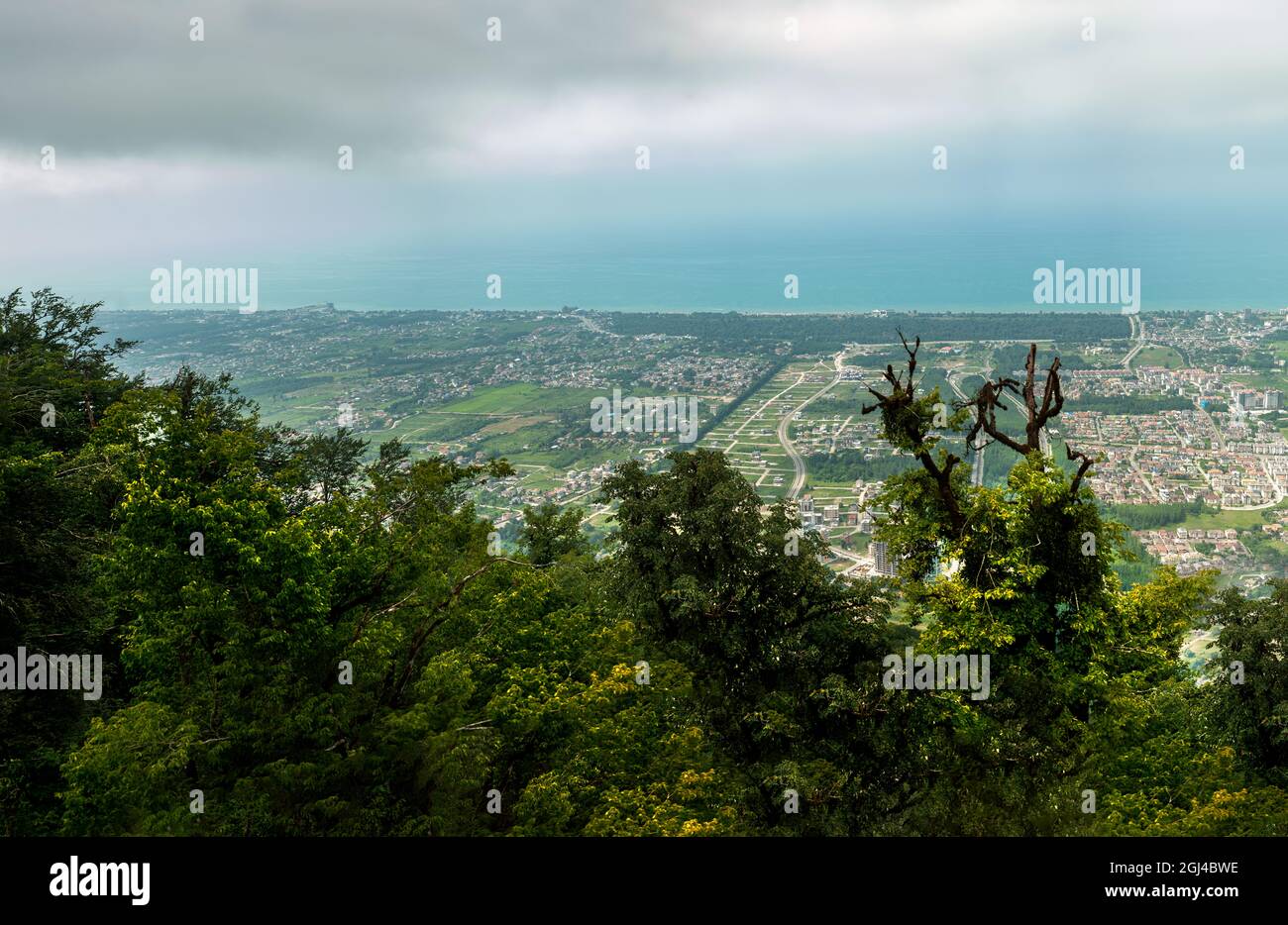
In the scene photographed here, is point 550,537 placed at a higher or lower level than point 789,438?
lower

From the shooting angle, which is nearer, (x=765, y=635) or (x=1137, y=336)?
(x=765, y=635)

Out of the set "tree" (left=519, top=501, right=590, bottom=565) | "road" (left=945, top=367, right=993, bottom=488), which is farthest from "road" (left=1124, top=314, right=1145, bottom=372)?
"tree" (left=519, top=501, right=590, bottom=565)

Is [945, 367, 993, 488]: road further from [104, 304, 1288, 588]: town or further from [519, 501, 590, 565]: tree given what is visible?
[519, 501, 590, 565]: tree

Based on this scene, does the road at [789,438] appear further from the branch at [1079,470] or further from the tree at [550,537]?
the branch at [1079,470]

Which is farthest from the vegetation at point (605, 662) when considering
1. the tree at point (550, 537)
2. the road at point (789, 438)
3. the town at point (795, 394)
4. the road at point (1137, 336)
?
the road at point (1137, 336)

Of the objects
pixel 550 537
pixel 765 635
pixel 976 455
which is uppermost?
pixel 976 455

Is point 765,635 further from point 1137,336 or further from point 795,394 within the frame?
point 1137,336

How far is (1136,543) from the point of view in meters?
34.5

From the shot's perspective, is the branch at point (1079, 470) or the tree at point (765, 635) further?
the tree at point (765, 635)

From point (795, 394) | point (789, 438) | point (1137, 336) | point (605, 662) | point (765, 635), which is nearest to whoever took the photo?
point (605, 662)

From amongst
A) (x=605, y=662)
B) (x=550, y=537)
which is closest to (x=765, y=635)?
(x=605, y=662)
